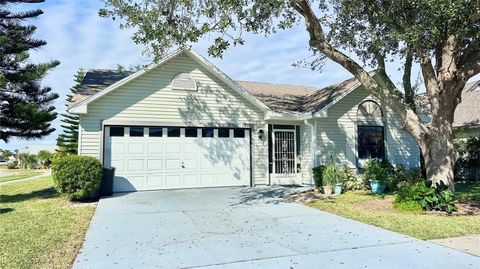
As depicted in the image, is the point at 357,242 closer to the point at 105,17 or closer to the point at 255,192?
the point at 255,192

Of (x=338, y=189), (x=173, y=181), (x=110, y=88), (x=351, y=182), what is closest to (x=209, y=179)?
(x=173, y=181)

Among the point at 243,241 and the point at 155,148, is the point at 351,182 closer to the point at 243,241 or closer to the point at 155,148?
the point at 155,148

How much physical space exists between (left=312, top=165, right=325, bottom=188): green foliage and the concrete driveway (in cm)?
358

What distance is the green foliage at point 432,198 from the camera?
9383mm

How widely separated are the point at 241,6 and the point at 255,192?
6.59 m

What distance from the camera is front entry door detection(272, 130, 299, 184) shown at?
51.0 feet

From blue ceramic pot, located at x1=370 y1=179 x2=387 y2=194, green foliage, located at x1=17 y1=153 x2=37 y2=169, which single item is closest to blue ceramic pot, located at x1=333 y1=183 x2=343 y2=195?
blue ceramic pot, located at x1=370 y1=179 x2=387 y2=194

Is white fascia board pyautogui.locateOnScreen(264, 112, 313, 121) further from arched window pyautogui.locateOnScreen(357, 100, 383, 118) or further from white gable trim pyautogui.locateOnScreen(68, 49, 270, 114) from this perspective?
arched window pyautogui.locateOnScreen(357, 100, 383, 118)

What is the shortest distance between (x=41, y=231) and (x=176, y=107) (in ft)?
24.6

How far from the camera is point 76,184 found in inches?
Result: 436

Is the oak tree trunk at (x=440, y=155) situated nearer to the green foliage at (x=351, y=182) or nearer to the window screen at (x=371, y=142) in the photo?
the green foliage at (x=351, y=182)

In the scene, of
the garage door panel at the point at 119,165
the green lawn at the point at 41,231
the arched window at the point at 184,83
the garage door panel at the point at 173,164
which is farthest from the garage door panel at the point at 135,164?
the arched window at the point at 184,83

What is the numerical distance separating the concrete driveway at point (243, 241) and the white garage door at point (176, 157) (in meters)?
3.04

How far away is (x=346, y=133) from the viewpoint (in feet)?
51.3
